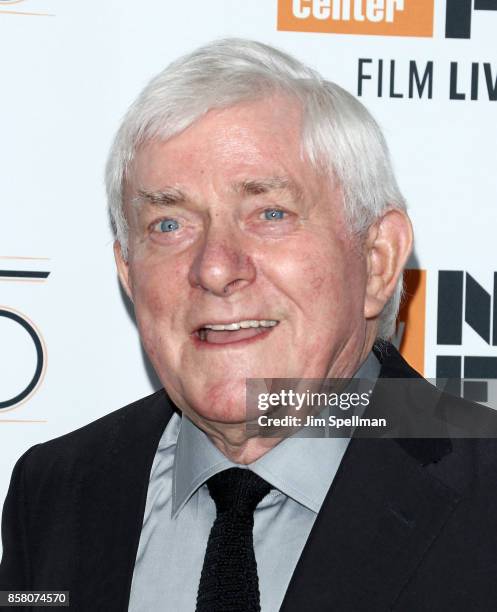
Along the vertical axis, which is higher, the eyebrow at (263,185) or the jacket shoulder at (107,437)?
the eyebrow at (263,185)

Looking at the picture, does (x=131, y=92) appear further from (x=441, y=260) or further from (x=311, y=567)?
(x=311, y=567)

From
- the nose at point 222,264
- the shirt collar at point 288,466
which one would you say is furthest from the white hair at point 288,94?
the shirt collar at point 288,466

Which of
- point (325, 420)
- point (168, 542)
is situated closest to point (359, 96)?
point (325, 420)

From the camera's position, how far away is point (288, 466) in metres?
1.79

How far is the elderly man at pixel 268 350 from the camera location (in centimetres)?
164

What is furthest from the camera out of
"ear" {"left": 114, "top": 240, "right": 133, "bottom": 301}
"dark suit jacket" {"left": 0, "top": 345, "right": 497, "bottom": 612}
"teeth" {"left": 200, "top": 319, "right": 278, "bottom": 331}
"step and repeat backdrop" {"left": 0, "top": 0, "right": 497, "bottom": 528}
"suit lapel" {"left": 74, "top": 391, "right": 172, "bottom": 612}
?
"step and repeat backdrop" {"left": 0, "top": 0, "right": 497, "bottom": 528}

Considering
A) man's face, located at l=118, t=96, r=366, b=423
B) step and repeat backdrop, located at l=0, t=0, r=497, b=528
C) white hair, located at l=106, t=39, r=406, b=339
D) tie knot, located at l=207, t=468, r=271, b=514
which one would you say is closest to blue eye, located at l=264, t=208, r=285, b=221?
man's face, located at l=118, t=96, r=366, b=423

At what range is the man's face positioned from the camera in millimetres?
1687

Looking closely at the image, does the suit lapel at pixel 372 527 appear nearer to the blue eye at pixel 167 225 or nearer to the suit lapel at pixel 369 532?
the suit lapel at pixel 369 532

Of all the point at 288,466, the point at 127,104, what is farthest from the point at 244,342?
the point at 127,104

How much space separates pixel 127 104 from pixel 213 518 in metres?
1.03

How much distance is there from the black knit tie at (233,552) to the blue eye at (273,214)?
490 millimetres

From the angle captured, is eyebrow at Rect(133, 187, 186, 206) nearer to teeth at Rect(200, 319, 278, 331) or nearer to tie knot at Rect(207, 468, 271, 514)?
teeth at Rect(200, 319, 278, 331)

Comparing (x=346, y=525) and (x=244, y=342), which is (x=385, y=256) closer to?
(x=244, y=342)
